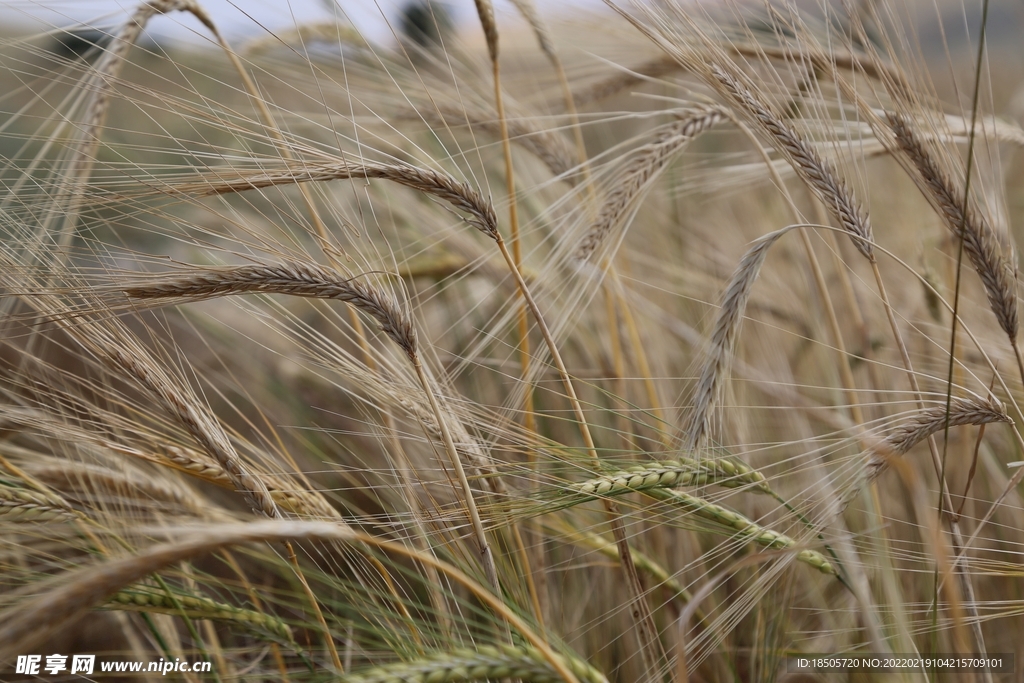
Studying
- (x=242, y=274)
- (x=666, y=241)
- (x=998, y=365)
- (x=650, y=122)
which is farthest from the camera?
(x=650, y=122)

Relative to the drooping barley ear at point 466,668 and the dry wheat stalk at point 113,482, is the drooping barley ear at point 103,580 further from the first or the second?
the dry wheat stalk at point 113,482

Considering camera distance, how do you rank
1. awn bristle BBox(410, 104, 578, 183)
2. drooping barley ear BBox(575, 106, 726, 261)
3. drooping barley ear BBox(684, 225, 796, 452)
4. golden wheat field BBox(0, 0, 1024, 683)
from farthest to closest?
awn bristle BBox(410, 104, 578, 183) < drooping barley ear BBox(575, 106, 726, 261) < drooping barley ear BBox(684, 225, 796, 452) < golden wheat field BBox(0, 0, 1024, 683)

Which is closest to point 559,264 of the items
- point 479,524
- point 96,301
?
point 479,524

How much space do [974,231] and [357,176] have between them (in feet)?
2.86

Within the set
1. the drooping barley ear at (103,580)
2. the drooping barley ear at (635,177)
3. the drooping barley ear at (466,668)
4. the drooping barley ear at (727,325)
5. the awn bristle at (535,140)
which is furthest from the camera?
the awn bristle at (535,140)

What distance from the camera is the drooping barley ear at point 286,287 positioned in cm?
71

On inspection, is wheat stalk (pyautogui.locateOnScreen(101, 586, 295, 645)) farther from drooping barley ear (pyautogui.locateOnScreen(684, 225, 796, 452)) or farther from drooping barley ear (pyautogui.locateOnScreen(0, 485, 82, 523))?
drooping barley ear (pyautogui.locateOnScreen(684, 225, 796, 452))

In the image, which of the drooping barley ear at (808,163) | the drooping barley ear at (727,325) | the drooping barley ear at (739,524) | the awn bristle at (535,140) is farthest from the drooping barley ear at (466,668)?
the awn bristle at (535,140)

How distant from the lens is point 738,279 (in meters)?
0.87

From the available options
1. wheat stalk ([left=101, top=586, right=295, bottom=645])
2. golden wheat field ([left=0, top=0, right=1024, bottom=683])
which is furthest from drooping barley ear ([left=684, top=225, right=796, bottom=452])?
wheat stalk ([left=101, top=586, right=295, bottom=645])

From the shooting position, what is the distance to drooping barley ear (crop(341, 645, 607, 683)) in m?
0.61

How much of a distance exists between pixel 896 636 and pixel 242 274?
100 cm

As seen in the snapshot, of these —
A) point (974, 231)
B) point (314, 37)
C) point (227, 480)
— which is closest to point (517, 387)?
point (227, 480)

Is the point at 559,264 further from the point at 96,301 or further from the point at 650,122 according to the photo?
the point at 650,122
